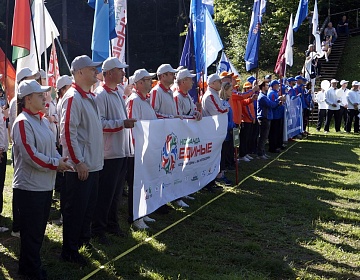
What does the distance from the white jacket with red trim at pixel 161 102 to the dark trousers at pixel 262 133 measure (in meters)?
6.43

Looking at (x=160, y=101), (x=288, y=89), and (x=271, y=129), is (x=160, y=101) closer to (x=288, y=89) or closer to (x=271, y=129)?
(x=271, y=129)

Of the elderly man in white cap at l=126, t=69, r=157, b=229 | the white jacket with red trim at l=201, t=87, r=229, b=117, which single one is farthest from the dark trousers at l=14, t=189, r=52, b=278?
the white jacket with red trim at l=201, t=87, r=229, b=117

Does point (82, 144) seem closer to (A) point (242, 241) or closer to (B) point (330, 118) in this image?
(A) point (242, 241)

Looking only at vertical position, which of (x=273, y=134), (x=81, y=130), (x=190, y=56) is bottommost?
(x=273, y=134)

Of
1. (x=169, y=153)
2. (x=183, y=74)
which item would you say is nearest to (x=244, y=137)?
(x=183, y=74)

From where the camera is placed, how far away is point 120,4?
28.6ft

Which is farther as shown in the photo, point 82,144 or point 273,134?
point 273,134

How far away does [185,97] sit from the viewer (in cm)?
859

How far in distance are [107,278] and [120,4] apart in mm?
5056

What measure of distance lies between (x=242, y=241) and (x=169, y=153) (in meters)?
1.62

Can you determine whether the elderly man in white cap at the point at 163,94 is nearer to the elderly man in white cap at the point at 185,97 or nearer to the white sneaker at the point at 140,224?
the elderly man in white cap at the point at 185,97

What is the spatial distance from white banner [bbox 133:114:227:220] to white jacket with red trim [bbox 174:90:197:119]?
25cm

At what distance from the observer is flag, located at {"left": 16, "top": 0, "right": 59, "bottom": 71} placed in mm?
7650

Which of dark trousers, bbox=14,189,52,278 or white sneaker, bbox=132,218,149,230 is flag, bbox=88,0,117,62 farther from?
dark trousers, bbox=14,189,52,278
